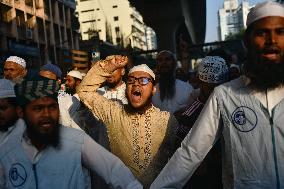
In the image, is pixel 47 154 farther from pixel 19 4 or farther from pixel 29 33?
pixel 19 4

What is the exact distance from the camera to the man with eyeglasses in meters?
3.57

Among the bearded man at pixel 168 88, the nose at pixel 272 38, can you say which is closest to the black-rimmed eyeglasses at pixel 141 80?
the nose at pixel 272 38

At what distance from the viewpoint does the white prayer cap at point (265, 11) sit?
2.55 meters

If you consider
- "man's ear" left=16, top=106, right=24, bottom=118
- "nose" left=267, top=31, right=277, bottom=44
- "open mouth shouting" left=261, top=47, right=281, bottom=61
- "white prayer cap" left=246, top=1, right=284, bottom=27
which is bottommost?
"man's ear" left=16, top=106, right=24, bottom=118

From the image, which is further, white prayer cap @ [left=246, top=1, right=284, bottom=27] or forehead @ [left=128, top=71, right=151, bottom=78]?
forehead @ [left=128, top=71, right=151, bottom=78]

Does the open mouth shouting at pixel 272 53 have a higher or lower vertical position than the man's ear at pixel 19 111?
higher

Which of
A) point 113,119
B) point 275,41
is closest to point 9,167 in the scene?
point 113,119

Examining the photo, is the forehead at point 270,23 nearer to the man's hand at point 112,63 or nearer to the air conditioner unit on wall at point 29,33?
the man's hand at point 112,63

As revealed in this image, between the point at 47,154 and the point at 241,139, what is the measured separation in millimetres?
1195

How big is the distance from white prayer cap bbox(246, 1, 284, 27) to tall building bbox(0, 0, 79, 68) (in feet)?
89.6

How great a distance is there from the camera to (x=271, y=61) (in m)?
2.48

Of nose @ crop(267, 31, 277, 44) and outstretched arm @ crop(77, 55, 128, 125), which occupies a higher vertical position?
nose @ crop(267, 31, 277, 44)

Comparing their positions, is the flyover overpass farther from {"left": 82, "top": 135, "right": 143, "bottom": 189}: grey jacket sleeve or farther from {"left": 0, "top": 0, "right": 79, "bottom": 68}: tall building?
{"left": 82, "top": 135, "right": 143, "bottom": 189}: grey jacket sleeve

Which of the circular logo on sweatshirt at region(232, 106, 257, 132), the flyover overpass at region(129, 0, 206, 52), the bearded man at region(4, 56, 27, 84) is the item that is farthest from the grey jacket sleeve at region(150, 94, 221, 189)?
the flyover overpass at region(129, 0, 206, 52)
